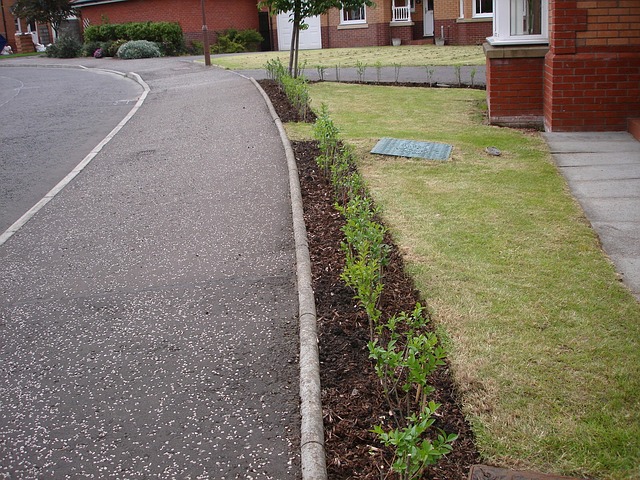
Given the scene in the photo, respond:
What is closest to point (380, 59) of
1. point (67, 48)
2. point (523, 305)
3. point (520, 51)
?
point (520, 51)

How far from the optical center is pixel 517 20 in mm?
10961

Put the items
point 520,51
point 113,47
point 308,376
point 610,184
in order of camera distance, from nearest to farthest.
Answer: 1. point 308,376
2. point 610,184
3. point 520,51
4. point 113,47

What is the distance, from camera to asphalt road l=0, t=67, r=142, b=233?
9.54 m

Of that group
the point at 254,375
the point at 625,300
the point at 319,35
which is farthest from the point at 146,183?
the point at 319,35

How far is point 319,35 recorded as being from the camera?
38500 mm

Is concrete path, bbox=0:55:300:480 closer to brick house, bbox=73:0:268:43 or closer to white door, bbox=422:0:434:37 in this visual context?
white door, bbox=422:0:434:37

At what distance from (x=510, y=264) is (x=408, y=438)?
2808mm

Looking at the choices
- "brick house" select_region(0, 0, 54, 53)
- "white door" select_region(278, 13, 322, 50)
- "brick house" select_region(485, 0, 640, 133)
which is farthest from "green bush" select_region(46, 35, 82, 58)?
"brick house" select_region(485, 0, 640, 133)

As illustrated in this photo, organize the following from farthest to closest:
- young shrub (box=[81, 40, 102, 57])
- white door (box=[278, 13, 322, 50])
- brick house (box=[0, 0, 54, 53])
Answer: brick house (box=[0, 0, 54, 53])
young shrub (box=[81, 40, 102, 57])
white door (box=[278, 13, 322, 50])

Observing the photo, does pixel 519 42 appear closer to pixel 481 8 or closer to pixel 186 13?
pixel 481 8

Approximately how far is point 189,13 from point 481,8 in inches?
593

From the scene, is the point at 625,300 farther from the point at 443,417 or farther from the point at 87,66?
the point at 87,66

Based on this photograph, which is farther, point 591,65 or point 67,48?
point 67,48

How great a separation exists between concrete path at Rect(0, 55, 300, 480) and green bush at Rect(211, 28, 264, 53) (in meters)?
29.7
